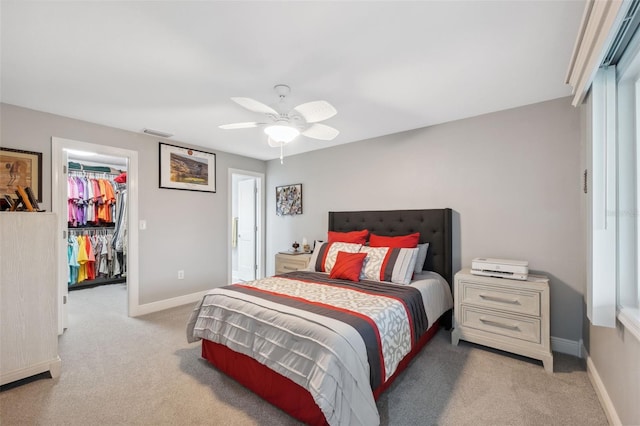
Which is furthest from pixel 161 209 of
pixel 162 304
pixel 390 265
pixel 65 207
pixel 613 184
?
pixel 613 184

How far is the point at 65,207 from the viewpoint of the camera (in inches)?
121

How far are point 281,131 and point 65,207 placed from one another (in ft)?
8.70

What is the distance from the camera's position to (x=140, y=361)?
2447mm

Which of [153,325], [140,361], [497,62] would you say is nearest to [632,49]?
[497,62]

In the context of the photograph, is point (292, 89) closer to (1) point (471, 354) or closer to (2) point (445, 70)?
(2) point (445, 70)

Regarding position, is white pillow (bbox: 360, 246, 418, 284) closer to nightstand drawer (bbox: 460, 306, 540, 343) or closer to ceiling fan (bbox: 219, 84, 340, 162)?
nightstand drawer (bbox: 460, 306, 540, 343)

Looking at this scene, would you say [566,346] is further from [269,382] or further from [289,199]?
[289,199]

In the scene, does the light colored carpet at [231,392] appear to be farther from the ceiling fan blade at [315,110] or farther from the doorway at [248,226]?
the doorway at [248,226]

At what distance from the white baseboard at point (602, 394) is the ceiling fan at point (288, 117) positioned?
2.51m

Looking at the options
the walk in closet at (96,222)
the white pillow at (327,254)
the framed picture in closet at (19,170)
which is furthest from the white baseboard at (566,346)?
the walk in closet at (96,222)

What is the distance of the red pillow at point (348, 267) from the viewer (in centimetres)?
281

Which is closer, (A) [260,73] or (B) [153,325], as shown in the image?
(A) [260,73]

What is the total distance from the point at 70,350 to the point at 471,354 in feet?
12.1

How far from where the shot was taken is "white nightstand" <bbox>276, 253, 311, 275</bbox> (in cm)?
395
